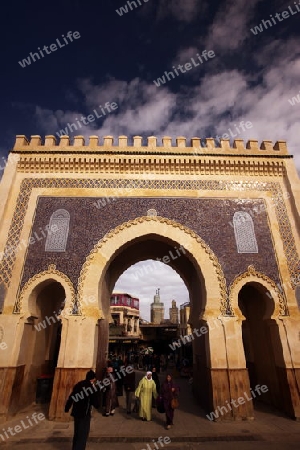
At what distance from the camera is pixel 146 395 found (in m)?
5.54

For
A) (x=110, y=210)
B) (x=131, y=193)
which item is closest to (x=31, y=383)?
(x=110, y=210)

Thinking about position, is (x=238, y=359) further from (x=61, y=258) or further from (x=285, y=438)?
(x=61, y=258)

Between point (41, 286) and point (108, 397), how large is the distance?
290 centimetres

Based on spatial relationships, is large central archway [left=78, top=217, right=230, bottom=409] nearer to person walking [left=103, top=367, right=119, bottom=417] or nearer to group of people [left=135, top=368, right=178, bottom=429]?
person walking [left=103, top=367, right=119, bottom=417]

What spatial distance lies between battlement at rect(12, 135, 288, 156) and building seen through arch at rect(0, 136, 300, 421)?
3 cm

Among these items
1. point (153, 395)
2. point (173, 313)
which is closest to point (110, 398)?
point (153, 395)

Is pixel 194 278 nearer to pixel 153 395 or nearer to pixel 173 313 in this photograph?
pixel 153 395

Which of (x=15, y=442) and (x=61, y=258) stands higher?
(x=61, y=258)

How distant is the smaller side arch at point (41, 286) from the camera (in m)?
6.04

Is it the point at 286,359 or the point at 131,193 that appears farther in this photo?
the point at 131,193

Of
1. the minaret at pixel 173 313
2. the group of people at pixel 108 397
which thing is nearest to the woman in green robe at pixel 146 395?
the group of people at pixel 108 397

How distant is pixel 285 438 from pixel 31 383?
5537 millimetres

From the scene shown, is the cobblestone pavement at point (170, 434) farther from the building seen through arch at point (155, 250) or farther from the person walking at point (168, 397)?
the building seen through arch at point (155, 250)

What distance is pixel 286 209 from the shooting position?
7.16m
